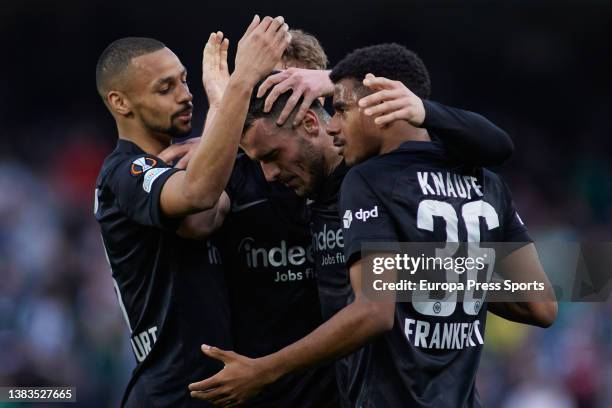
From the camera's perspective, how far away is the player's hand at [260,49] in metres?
4.16

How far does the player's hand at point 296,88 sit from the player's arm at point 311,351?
3.11ft

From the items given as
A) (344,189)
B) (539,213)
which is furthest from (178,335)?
(539,213)

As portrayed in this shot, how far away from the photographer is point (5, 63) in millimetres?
12750

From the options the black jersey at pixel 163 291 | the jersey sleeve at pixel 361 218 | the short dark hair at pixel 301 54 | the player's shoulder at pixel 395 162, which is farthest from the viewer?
the short dark hair at pixel 301 54

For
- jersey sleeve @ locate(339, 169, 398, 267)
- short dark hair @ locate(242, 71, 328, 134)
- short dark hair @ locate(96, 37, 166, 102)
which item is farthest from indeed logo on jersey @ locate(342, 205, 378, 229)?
short dark hair @ locate(96, 37, 166, 102)

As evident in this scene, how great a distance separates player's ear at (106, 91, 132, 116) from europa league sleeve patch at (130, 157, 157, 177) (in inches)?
14.2

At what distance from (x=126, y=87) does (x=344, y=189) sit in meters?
1.30

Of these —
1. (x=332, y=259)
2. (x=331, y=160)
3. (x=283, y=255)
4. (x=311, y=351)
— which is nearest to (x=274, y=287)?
(x=283, y=255)

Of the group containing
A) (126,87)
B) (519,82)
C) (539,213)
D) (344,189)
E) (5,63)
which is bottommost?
(539,213)

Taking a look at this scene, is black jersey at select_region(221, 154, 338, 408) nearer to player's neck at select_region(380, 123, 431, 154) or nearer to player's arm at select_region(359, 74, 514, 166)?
player's neck at select_region(380, 123, 431, 154)

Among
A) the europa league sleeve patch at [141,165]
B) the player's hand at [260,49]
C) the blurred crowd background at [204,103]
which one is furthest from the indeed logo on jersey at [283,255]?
the blurred crowd background at [204,103]

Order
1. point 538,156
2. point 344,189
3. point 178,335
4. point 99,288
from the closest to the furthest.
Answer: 1. point 344,189
2. point 178,335
3. point 99,288
4. point 538,156

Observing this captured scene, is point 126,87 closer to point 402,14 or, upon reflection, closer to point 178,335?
point 178,335

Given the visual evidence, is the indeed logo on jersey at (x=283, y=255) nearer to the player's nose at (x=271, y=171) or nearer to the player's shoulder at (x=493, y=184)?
the player's nose at (x=271, y=171)
